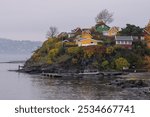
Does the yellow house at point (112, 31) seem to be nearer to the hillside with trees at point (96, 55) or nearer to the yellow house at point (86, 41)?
the hillside with trees at point (96, 55)

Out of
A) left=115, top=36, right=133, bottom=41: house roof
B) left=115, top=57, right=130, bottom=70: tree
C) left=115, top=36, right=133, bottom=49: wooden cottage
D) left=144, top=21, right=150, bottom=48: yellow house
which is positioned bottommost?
left=115, top=57, right=130, bottom=70: tree

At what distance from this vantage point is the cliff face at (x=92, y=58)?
9081cm

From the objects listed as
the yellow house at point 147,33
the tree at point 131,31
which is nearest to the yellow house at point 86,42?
the tree at point 131,31

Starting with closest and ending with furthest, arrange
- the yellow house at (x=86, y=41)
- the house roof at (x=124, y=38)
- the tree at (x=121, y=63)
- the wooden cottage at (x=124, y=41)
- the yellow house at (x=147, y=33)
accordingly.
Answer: the tree at (x=121, y=63) → the wooden cottage at (x=124, y=41) → the house roof at (x=124, y=38) → the yellow house at (x=86, y=41) → the yellow house at (x=147, y=33)

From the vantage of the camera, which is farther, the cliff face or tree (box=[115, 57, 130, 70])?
the cliff face

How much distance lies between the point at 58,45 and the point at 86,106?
296ft

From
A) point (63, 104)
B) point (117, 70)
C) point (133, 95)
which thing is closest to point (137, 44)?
point (117, 70)

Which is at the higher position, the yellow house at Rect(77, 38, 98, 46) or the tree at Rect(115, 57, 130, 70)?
the yellow house at Rect(77, 38, 98, 46)

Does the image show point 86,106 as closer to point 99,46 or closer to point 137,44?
point 99,46

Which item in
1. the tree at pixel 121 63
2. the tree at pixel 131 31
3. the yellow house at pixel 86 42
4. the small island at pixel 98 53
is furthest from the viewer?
the tree at pixel 131 31

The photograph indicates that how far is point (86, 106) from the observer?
15531 mm

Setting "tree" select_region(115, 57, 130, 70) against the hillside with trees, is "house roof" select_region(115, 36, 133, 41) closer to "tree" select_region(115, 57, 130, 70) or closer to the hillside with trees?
the hillside with trees

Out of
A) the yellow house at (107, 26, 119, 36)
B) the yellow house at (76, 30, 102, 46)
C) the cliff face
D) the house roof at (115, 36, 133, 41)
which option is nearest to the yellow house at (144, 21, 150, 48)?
the cliff face

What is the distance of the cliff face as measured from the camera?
298 ft
